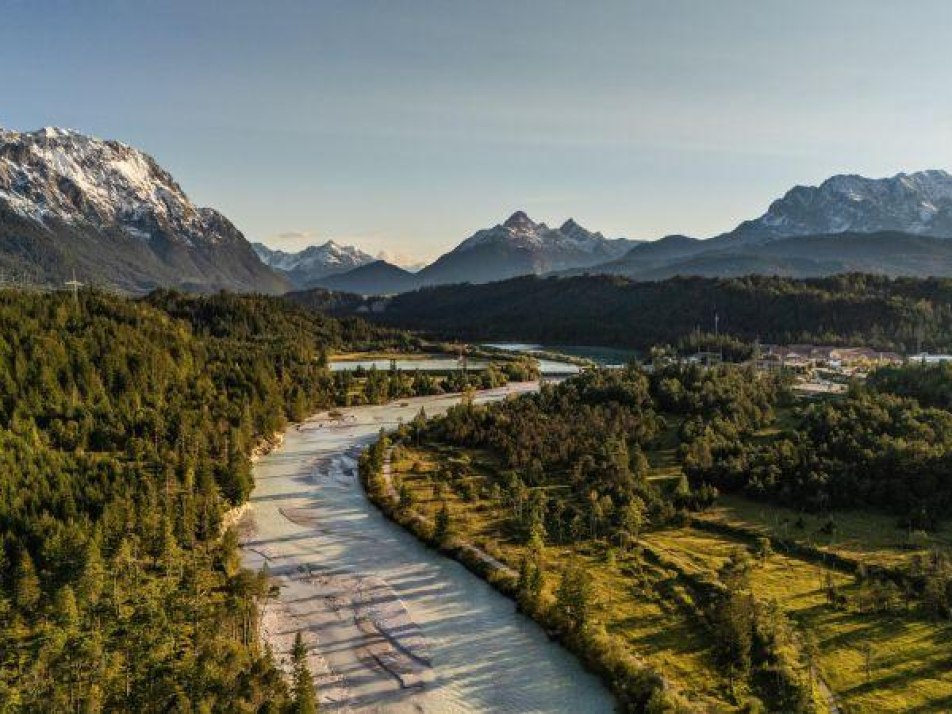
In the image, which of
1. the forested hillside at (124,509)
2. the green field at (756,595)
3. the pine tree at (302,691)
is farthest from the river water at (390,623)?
the green field at (756,595)

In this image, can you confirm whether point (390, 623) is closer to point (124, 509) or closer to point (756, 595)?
point (124, 509)

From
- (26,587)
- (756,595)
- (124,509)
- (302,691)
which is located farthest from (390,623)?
(756,595)

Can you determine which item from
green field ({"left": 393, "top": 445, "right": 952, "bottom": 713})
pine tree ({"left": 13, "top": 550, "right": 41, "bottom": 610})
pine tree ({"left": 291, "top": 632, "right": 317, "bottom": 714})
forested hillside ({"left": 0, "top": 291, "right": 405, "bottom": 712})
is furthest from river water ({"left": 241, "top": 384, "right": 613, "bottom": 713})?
pine tree ({"left": 13, "top": 550, "right": 41, "bottom": 610})

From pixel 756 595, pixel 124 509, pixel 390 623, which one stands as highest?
pixel 124 509

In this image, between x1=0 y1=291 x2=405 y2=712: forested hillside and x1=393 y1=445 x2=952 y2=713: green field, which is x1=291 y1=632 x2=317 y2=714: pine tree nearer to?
x1=0 y1=291 x2=405 y2=712: forested hillside

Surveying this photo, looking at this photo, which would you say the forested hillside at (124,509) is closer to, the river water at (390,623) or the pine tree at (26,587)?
the pine tree at (26,587)

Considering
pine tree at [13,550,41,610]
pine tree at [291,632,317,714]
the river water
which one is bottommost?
the river water

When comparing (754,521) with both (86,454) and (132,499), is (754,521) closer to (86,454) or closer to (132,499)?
(132,499)
